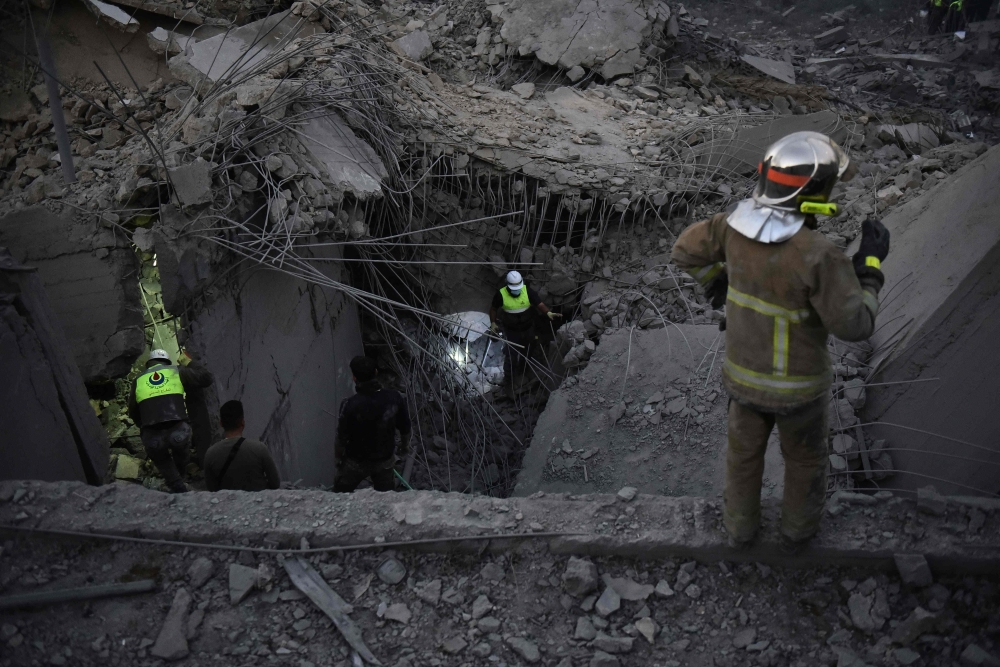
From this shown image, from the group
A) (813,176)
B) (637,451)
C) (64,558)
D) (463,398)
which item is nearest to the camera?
(813,176)

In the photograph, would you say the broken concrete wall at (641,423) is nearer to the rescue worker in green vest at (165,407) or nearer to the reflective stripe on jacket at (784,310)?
the reflective stripe on jacket at (784,310)

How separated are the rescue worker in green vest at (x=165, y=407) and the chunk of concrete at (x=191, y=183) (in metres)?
0.86

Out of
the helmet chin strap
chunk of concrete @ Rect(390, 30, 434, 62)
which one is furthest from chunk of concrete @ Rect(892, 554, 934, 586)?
chunk of concrete @ Rect(390, 30, 434, 62)

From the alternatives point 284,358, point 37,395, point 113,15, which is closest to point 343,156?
point 284,358

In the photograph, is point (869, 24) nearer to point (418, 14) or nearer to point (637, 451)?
point (418, 14)

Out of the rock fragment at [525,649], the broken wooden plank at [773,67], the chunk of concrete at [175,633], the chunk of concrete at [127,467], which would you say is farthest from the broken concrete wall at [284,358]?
the broken wooden plank at [773,67]

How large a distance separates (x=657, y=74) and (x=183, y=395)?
251 inches

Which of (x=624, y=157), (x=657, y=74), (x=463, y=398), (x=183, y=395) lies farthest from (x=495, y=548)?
(x=657, y=74)

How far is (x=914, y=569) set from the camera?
248cm

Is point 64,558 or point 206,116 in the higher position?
point 206,116

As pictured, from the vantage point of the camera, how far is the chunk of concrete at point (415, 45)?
6.89 meters

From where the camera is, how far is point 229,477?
3.48 meters

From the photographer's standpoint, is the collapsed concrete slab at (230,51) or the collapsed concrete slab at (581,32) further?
the collapsed concrete slab at (581,32)

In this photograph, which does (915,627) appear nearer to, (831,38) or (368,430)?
A: (368,430)
